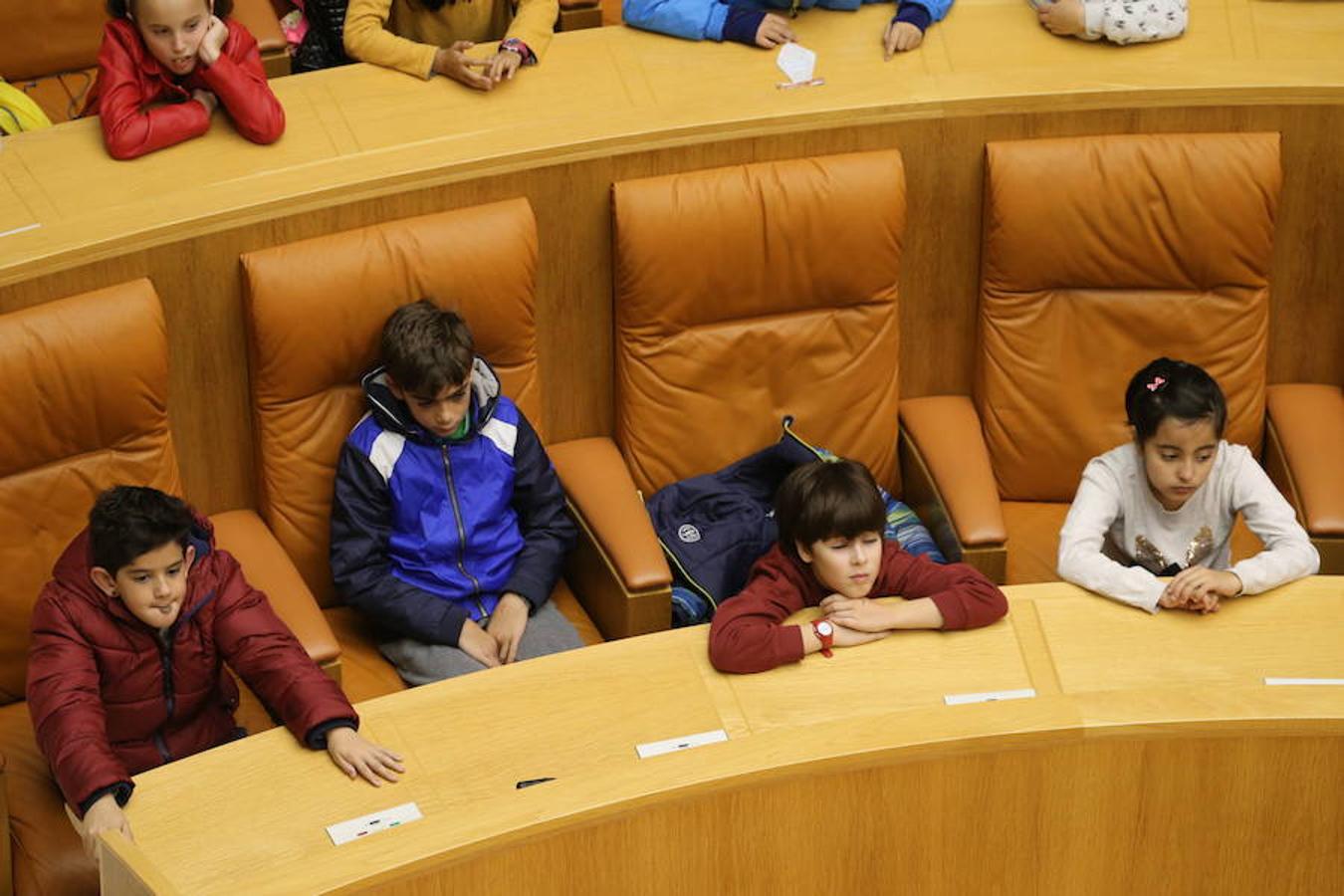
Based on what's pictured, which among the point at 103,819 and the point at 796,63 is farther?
the point at 796,63

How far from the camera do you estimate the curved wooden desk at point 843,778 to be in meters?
2.53

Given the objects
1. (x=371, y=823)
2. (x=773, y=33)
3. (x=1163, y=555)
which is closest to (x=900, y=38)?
(x=773, y=33)

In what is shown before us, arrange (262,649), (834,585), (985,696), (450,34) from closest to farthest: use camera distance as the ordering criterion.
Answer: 1. (985,696)
2. (262,649)
3. (834,585)
4. (450,34)

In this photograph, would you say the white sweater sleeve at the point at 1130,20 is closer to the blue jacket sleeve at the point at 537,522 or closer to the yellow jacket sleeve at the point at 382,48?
the yellow jacket sleeve at the point at 382,48

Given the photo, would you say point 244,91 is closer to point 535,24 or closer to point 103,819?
point 535,24

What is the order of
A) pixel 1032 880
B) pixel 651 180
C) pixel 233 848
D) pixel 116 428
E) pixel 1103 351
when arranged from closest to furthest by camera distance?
pixel 233 848 < pixel 1032 880 < pixel 116 428 < pixel 651 180 < pixel 1103 351

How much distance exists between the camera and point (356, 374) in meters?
3.38

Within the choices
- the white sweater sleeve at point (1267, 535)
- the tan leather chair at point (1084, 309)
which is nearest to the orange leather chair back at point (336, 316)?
the tan leather chair at point (1084, 309)

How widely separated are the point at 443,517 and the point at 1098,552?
1.06 metres

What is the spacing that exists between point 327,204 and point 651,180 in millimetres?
558

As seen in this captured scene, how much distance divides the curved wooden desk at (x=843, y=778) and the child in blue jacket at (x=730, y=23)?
1330mm

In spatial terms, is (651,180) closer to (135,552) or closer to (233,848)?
(135,552)

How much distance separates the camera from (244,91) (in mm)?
3385

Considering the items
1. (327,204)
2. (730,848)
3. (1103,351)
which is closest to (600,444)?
(327,204)
